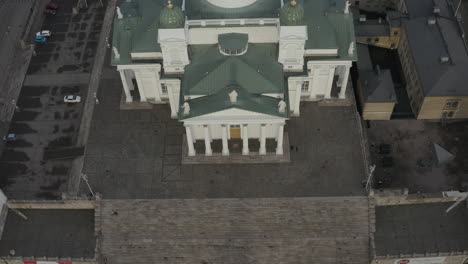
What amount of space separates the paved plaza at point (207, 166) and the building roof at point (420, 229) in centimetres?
640

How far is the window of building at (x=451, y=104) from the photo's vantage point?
80188mm

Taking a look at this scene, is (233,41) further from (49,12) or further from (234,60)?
(49,12)

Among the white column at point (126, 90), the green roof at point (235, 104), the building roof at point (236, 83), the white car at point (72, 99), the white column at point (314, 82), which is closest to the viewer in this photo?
the green roof at point (235, 104)

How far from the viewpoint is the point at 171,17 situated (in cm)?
6925

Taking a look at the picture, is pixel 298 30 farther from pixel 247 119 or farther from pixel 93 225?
pixel 93 225

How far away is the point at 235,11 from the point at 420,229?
133 feet

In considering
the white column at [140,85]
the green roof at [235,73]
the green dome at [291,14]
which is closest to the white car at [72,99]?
the white column at [140,85]

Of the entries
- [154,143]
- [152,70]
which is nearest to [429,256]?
[154,143]

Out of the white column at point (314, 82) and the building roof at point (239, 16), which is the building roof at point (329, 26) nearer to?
the building roof at point (239, 16)

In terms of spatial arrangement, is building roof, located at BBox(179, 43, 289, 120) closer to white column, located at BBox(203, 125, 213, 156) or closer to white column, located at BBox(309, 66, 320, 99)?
white column, located at BBox(203, 125, 213, 156)

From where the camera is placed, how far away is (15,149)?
83000mm

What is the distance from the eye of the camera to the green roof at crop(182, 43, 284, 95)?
232 feet

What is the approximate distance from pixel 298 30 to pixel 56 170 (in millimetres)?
43608

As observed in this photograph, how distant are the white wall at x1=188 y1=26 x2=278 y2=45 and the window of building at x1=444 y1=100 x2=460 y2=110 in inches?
1192
